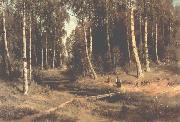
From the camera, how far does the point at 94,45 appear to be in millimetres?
65500

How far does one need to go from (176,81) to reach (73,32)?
3755 cm

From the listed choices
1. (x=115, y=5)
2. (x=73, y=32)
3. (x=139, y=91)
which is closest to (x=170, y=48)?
(x=115, y=5)

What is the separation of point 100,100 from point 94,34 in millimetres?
34077

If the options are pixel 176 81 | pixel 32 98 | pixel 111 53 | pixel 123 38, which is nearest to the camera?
pixel 32 98

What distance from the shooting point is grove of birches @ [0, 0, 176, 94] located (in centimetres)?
5066

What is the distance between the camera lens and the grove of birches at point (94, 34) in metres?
50.7

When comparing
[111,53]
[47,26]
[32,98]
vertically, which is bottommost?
[32,98]

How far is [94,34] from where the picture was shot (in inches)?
2598

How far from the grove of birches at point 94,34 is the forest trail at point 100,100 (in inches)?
228

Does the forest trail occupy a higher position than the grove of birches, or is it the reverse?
the grove of birches

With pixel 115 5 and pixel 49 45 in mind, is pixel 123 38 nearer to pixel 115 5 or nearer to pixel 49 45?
pixel 115 5

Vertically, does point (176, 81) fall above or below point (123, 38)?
below

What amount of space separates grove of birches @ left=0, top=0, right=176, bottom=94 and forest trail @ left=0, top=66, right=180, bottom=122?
19.0 ft

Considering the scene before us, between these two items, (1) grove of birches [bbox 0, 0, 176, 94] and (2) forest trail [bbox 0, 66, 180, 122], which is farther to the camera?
(1) grove of birches [bbox 0, 0, 176, 94]
